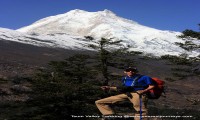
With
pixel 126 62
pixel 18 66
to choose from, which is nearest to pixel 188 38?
pixel 126 62

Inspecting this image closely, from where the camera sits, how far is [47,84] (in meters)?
18.8

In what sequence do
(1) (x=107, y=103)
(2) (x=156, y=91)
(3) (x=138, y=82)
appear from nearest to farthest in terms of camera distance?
1. (2) (x=156, y=91)
2. (3) (x=138, y=82)
3. (1) (x=107, y=103)

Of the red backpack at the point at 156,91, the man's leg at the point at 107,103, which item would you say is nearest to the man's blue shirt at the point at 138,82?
the red backpack at the point at 156,91

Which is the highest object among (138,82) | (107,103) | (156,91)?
(138,82)

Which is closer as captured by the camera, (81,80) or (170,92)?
(81,80)

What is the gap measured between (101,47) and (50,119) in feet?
22.4

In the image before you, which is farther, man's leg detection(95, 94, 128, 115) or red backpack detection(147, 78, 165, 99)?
man's leg detection(95, 94, 128, 115)

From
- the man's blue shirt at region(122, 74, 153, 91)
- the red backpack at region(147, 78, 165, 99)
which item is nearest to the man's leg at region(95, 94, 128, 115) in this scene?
the man's blue shirt at region(122, 74, 153, 91)

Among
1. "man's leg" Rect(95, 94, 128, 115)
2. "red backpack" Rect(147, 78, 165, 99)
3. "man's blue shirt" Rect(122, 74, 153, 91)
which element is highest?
"man's blue shirt" Rect(122, 74, 153, 91)

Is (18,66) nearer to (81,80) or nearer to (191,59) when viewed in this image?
(191,59)

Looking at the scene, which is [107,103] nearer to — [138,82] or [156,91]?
[138,82]

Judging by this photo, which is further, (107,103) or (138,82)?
(107,103)

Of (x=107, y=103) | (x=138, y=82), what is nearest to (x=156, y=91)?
(x=138, y=82)

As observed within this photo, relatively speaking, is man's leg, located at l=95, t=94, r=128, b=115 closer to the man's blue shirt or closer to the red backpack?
the man's blue shirt
